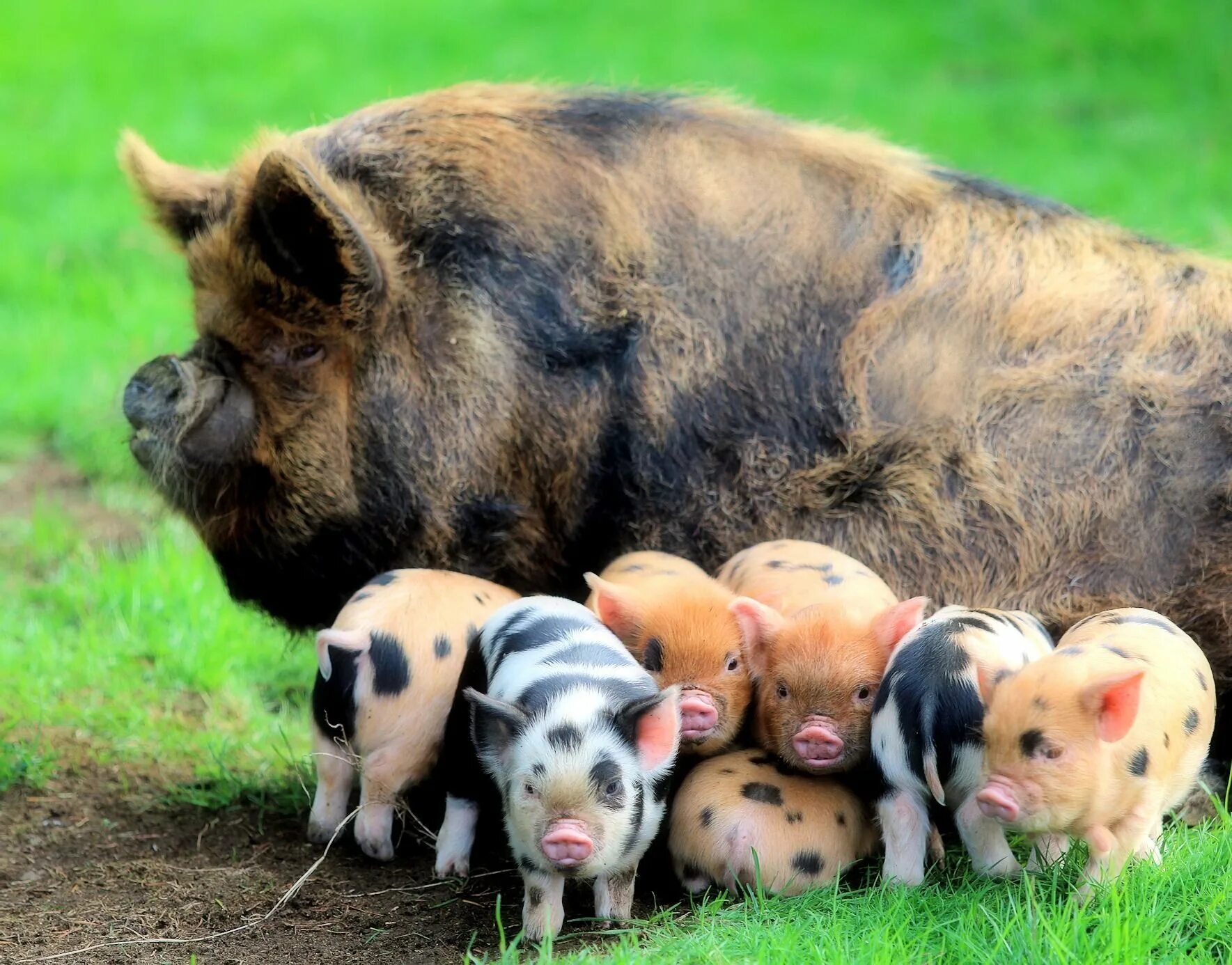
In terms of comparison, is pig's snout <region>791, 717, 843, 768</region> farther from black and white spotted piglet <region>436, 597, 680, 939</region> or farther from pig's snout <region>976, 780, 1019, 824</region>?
pig's snout <region>976, 780, 1019, 824</region>

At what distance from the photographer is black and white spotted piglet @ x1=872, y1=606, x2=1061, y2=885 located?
12.5ft

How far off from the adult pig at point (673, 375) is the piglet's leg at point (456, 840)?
38.7 inches

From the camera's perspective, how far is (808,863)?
401 centimetres

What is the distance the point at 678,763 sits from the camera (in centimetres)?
434

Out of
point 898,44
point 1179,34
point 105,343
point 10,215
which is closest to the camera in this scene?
point 105,343

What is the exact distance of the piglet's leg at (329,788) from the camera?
4496 millimetres

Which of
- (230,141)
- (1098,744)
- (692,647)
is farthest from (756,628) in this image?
(230,141)

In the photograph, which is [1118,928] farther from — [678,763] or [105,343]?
[105,343]

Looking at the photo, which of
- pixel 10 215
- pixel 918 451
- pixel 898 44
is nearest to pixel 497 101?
pixel 918 451

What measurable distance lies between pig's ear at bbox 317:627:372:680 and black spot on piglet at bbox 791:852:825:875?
130cm

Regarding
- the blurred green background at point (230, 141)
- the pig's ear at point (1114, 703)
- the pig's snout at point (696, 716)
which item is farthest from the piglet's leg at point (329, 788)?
the pig's ear at point (1114, 703)

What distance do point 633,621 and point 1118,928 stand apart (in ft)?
4.81

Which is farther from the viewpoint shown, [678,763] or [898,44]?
[898,44]

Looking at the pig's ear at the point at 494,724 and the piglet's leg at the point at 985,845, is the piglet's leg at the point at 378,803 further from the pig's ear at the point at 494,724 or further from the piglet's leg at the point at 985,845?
the piglet's leg at the point at 985,845
